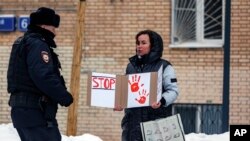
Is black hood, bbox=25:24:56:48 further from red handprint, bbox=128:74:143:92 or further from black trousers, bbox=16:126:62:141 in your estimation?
red handprint, bbox=128:74:143:92

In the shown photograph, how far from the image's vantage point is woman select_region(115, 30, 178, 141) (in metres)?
4.90

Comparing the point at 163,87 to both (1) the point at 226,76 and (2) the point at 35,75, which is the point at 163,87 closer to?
(2) the point at 35,75

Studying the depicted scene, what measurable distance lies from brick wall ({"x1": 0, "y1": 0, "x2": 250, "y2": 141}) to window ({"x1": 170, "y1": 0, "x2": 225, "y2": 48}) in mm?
222

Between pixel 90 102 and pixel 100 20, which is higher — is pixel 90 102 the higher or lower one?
the lower one

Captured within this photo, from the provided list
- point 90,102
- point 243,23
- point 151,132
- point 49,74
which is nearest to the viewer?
point 49,74

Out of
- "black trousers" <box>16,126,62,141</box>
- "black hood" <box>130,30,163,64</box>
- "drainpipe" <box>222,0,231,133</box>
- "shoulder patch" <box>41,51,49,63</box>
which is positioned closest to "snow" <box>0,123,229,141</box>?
"drainpipe" <box>222,0,231,133</box>

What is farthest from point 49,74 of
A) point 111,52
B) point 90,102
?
point 111,52

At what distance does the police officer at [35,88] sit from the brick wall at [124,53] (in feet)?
20.4

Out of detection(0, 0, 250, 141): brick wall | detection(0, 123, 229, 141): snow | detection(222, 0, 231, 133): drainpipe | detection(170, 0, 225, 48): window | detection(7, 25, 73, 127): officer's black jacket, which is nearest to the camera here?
detection(7, 25, 73, 127): officer's black jacket

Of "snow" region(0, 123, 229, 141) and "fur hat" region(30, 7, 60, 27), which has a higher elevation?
"fur hat" region(30, 7, 60, 27)

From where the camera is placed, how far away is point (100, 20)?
10.7m

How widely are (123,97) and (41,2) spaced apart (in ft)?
20.6

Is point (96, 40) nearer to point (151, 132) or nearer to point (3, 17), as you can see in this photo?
point (3, 17)

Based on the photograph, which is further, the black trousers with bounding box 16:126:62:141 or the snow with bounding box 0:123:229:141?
the snow with bounding box 0:123:229:141
